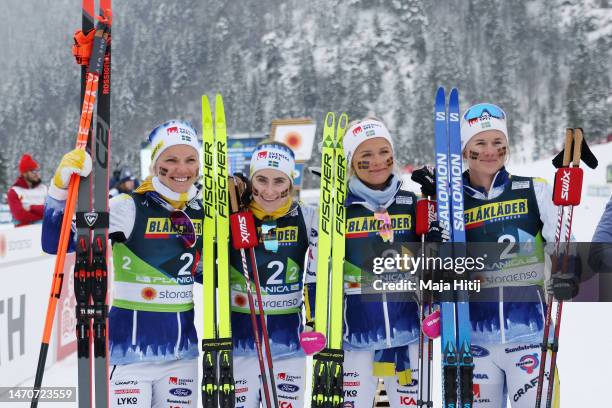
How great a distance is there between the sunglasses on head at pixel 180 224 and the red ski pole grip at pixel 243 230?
23 cm

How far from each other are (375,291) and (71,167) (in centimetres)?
168

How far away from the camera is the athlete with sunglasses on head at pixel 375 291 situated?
10.2 feet

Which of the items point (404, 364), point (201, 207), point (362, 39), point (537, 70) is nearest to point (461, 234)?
point (404, 364)

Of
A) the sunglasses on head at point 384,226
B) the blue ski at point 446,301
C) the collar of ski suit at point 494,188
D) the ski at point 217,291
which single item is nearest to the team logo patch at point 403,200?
the sunglasses on head at point 384,226

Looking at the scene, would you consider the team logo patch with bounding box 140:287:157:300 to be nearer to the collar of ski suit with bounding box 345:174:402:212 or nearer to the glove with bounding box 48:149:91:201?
the glove with bounding box 48:149:91:201

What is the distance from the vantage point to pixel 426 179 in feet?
10.4

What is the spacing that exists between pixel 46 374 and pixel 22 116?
8862 cm

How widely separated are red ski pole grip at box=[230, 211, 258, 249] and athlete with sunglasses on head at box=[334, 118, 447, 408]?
0.53 m

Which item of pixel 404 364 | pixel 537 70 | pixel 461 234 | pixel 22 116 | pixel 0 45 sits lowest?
pixel 404 364

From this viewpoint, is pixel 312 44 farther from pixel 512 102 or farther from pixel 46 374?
pixel 46 374

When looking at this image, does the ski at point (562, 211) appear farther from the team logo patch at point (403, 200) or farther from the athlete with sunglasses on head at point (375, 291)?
the team logo patch at point (403, 200)

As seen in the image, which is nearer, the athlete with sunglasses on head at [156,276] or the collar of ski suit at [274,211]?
the athlete with sunglasses on head at [156,276]

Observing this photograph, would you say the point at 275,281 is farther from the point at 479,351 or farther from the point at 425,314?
the point at 479,351

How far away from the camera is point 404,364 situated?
10.3 feet
